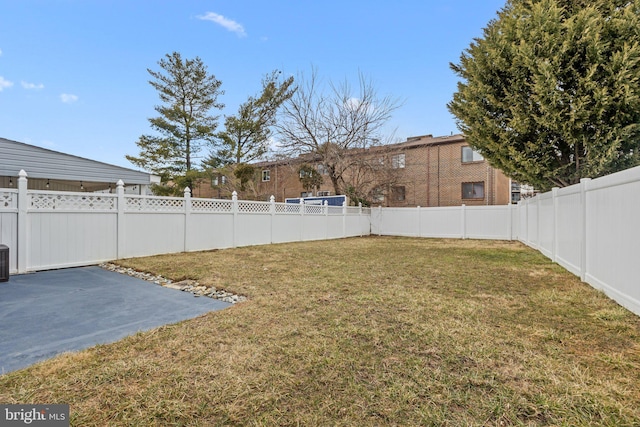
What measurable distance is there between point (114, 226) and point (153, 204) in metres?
1.09

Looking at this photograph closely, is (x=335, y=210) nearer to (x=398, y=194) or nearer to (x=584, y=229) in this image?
(x=398, y=194)

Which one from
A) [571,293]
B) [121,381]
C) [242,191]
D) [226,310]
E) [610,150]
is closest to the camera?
[121,381]

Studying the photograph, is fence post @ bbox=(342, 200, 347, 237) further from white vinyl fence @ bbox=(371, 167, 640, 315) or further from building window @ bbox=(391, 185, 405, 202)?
white vinyl fence @ bbox=(371, 167, 640, 315)

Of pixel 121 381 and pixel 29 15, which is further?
pixel 29 15

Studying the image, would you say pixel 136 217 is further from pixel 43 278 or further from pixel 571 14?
pixel 571 14

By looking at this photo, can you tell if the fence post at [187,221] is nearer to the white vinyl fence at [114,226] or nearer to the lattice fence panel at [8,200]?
the white vinyl fence at [114,226]

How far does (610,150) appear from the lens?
6.67 metres

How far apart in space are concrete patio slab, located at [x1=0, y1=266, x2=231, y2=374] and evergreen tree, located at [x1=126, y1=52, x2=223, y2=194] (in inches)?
557

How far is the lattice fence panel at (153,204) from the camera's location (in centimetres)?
746

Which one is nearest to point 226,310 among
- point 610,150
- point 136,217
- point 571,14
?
point 136,217

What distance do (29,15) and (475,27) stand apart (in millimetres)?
12635

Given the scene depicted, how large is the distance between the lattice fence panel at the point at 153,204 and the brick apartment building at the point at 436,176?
977 cm

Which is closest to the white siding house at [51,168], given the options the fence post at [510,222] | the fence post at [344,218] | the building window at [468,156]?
the fence post at [344,218]

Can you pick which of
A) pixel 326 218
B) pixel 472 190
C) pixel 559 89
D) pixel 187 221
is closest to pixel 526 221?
pixel 559 89
